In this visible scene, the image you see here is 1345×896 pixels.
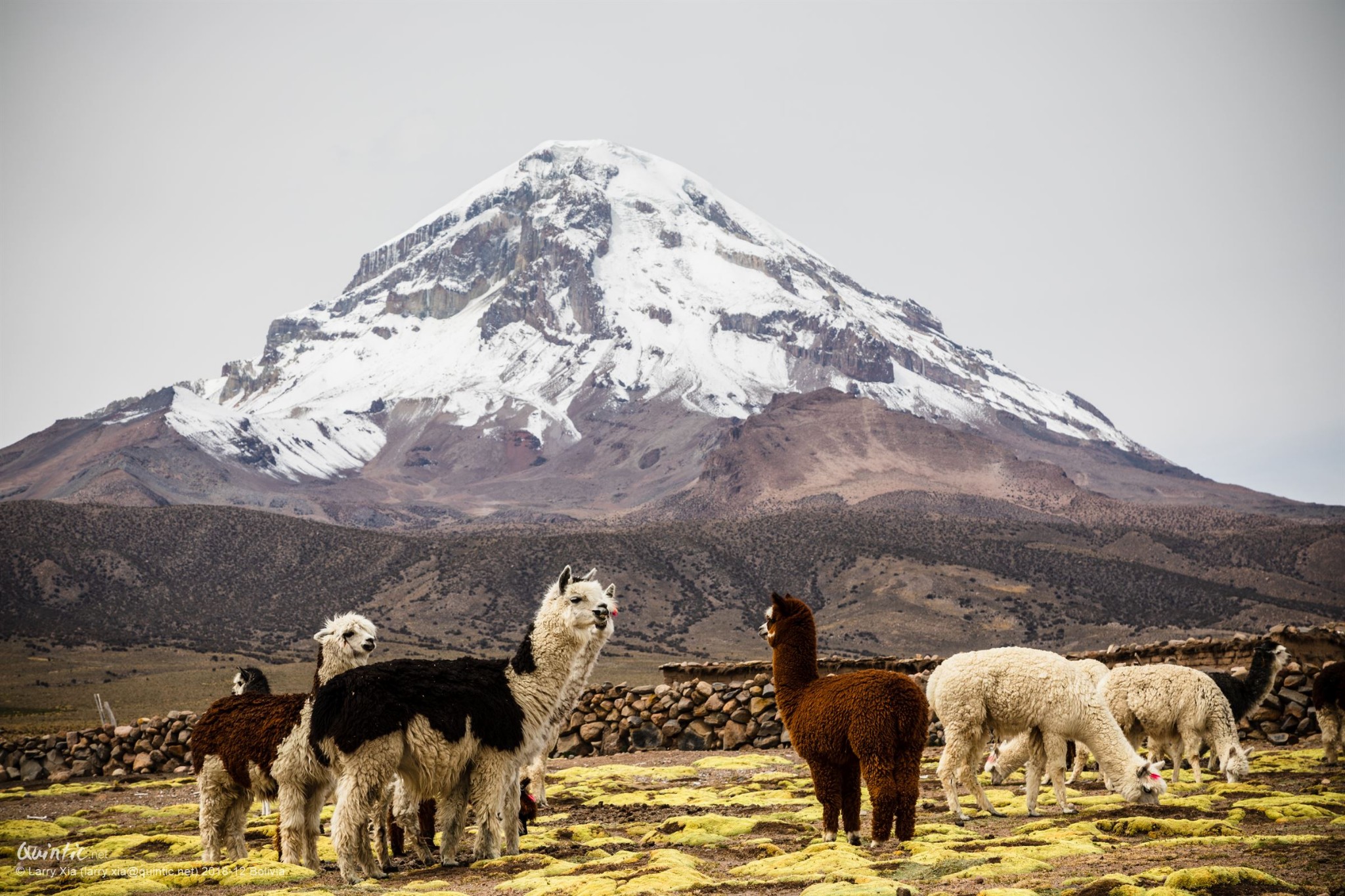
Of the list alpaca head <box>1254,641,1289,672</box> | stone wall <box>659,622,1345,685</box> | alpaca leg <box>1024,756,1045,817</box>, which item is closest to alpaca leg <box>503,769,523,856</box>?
alpaca leg <box>1024,756,1045,817</box>

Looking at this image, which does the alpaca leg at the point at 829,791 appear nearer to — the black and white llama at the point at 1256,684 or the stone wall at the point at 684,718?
the black and white llama at the point at 1256,684

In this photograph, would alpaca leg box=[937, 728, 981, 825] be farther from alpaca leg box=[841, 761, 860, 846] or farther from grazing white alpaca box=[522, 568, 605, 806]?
grazing white alpaca box=[522, 568, 605, 806]

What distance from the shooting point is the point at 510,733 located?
1148 centimetres

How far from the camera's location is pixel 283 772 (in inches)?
443

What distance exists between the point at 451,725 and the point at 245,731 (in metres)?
2.32

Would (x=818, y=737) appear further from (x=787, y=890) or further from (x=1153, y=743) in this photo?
(x=1153, y=743)

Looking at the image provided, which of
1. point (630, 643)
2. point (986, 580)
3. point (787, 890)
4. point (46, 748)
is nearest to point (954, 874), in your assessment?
point (787, 890)

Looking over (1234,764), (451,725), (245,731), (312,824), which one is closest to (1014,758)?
(1234,764)

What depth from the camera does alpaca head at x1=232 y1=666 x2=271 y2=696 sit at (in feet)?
44.2

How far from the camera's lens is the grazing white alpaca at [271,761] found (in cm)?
1134

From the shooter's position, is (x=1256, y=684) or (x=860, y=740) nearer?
(x=860, y=740)

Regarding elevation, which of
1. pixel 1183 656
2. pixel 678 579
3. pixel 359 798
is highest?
pixel 678 579

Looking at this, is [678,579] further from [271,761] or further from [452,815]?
[271,761]

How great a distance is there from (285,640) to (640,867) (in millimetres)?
73337
